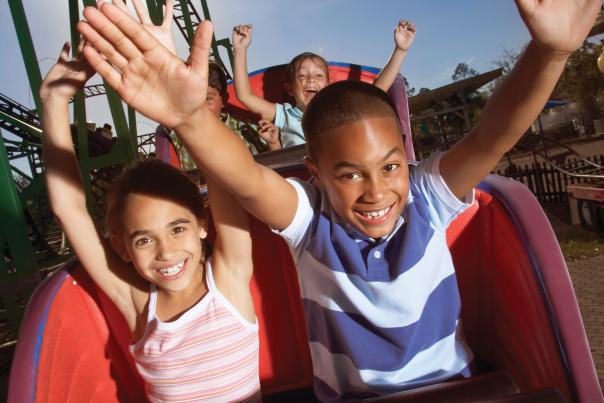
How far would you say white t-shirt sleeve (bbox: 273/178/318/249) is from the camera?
3.30ft

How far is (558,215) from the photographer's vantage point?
5.65m

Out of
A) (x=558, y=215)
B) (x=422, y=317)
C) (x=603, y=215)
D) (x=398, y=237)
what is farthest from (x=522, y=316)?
(x=558, y=215)

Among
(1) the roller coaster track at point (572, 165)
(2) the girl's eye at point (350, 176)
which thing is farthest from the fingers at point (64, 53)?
(1) the roller coaster track at point (572, 165)

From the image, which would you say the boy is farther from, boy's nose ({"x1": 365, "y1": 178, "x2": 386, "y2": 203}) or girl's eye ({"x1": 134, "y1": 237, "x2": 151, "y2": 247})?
girl's eye ({"x1": 134, "y1": 237, "x2": 151, "y2": 247})

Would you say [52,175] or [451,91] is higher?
[451,91]

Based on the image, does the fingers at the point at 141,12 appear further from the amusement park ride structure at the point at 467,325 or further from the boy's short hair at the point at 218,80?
the boy's short hair at the point at 218,80

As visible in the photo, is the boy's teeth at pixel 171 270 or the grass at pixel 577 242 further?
the grass at pixel 577 242

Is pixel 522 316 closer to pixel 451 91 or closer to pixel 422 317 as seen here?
pixel 422 317

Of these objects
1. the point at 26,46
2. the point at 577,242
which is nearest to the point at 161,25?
the point at 26,46

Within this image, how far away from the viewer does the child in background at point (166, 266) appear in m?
→ 1.05

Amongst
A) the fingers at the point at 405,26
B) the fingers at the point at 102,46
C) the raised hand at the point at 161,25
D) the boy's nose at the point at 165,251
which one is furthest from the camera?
the fingers at the point at 405,26

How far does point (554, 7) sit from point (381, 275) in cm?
58

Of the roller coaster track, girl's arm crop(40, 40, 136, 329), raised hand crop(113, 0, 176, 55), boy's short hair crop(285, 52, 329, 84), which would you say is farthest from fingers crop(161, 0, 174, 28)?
the roller coaster track

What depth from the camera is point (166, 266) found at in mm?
1058
